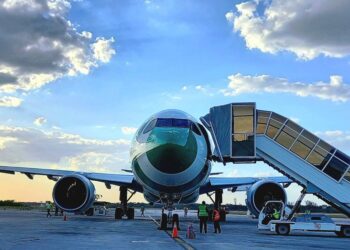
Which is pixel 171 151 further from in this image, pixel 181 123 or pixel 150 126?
pixel 150 126

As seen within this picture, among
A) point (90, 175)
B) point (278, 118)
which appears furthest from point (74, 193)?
point (278, 118)

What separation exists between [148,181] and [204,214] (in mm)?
2573

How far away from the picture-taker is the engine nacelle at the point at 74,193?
26516mm

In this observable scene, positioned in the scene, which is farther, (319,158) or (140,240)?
(319,158)

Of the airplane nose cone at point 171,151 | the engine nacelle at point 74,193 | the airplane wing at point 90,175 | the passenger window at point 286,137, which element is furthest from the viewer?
the airplane wing at point 90,175

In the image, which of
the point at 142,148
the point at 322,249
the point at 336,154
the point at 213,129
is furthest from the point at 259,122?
the point at 322,249

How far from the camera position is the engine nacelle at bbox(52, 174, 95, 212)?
26.5 meters

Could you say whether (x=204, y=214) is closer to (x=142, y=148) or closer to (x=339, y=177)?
(x=142, y=148)

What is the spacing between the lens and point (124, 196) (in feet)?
102

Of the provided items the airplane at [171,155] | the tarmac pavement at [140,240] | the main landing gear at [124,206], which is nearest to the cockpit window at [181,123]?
the airplane at [171,155]

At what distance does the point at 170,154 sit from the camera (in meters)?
17.7

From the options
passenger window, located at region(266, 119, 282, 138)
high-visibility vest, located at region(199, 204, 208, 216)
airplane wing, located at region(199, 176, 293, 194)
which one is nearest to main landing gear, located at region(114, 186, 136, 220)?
airplane wing, located at region(199, 176, 293, 194)

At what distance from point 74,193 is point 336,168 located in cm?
1437

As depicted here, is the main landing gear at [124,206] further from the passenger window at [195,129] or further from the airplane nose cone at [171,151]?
the airplane nose cone at [171,151]
